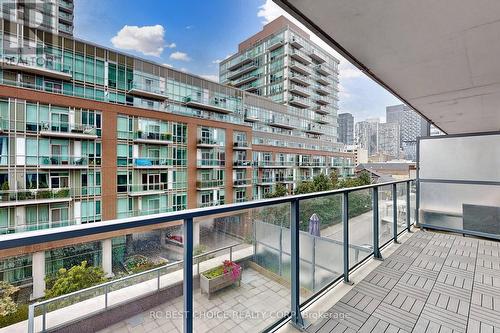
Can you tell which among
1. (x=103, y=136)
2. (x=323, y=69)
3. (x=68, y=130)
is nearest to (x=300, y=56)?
(x=323, y=69)

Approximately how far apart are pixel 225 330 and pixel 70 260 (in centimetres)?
94

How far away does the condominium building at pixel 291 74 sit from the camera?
30453mm

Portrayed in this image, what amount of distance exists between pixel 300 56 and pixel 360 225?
32.8 metres

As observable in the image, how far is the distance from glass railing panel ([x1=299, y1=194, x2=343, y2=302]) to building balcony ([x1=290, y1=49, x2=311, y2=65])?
32.4m

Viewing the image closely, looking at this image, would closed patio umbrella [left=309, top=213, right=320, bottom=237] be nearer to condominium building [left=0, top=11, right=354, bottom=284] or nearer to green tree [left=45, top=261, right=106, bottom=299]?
green tree [left=45, top=261, right=106, bottom=299]

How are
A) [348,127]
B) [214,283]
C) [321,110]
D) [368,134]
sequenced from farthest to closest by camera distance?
[368,134] → [348,127] → [321,110] → [214,283]

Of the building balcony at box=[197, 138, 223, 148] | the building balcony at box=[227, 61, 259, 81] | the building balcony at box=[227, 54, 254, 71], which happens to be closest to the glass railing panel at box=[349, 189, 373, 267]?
the building balcony at box=[197, 138, 223, 148]

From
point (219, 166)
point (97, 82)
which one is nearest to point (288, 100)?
point (219, 166)

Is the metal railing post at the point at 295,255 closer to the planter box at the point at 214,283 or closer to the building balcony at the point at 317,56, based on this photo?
the planter box at the point at 214,283

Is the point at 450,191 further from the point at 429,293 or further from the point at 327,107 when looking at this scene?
the point at 327,107

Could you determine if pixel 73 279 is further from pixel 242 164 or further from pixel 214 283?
pixel 242 164

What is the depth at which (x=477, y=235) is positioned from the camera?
3.79 meters

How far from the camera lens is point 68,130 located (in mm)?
11469

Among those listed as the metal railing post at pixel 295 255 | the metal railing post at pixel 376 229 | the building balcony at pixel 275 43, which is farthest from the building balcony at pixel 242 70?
the metal railing post at pixel 295 255
